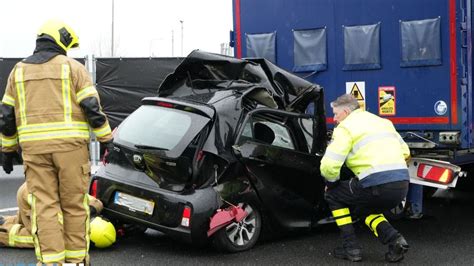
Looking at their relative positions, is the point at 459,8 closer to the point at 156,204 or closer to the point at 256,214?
the point at 256,214

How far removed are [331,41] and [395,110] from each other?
1.09 meters

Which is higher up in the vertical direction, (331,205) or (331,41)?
(331,41)

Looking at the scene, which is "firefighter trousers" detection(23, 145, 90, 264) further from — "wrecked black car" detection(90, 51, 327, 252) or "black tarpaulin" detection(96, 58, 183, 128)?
"black tarpaulin" detection(96, 58, 183, 128)

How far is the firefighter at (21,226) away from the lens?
541cm

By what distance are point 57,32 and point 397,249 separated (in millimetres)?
3300

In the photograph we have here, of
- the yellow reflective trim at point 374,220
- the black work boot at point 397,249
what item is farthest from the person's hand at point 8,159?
the black work boot at point 397,249

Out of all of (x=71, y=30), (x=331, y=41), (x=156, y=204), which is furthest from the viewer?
(x=331, y=41)

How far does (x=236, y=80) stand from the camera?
248 inches

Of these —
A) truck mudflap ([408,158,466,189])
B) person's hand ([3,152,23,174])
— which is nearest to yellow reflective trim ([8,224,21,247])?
person's hand ([3,152,23,174])

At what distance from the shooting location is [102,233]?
5461 millimetres

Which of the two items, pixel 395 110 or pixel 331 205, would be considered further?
pixel 395 110

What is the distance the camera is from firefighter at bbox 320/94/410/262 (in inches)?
208

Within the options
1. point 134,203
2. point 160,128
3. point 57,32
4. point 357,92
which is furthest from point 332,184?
point 57,32

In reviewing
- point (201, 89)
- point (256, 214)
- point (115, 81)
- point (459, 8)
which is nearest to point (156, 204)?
point (256, 214)
